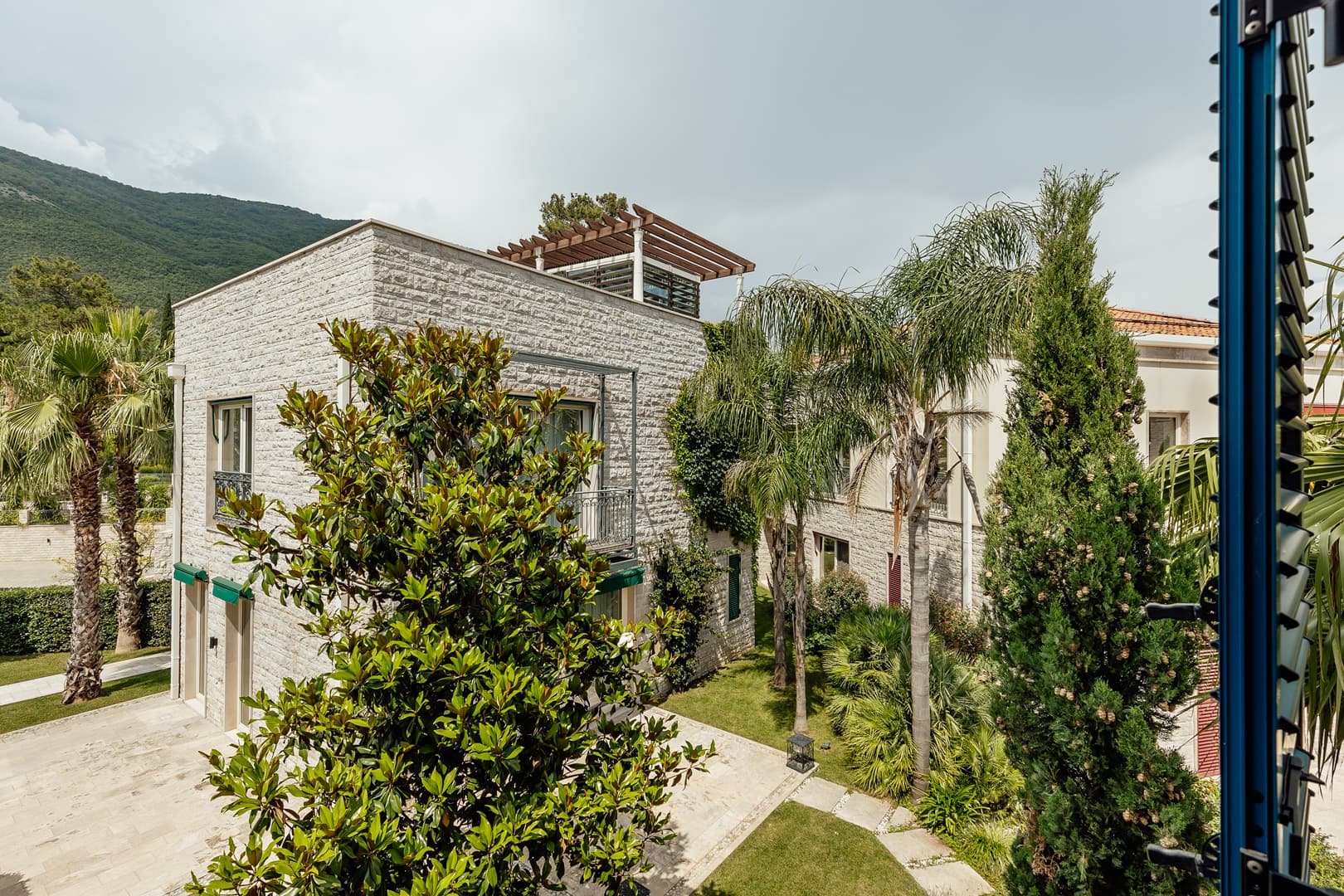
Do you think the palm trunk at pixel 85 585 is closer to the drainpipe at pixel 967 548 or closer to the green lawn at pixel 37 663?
the green lawn at pixel 37 663

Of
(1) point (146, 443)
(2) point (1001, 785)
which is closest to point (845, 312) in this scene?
(2) point (1001, 785)

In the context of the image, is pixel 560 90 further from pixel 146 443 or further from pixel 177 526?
pixel 146 443

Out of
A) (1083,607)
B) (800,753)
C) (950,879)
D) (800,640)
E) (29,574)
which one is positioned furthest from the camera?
(29,574)

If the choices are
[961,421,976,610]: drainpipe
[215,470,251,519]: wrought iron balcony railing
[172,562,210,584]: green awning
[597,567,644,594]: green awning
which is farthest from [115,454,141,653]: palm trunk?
[961,421,976,610]: drainpipe

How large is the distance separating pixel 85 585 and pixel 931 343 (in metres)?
17.7

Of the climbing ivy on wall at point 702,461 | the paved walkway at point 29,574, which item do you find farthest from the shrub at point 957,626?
the paved walkway at point 29,574

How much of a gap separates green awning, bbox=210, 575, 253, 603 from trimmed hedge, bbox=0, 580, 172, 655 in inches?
377

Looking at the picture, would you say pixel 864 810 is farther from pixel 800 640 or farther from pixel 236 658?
pixel 236 658

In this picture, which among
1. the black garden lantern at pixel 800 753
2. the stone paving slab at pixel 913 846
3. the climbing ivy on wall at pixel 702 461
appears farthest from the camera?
the climbing ivy on wall at pixel 702 461

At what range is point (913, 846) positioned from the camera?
25.3 ft

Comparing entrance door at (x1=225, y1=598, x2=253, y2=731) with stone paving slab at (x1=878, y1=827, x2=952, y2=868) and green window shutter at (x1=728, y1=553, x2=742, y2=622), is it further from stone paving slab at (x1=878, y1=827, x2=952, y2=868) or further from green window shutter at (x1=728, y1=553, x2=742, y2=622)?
stone paving slab at (x1=878, y1=827, x2=952, y2=868)

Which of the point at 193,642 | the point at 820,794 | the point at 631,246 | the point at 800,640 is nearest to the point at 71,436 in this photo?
the point at 193,642

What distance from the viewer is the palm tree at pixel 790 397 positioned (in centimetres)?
853

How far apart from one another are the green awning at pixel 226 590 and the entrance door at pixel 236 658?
0.42 metres
